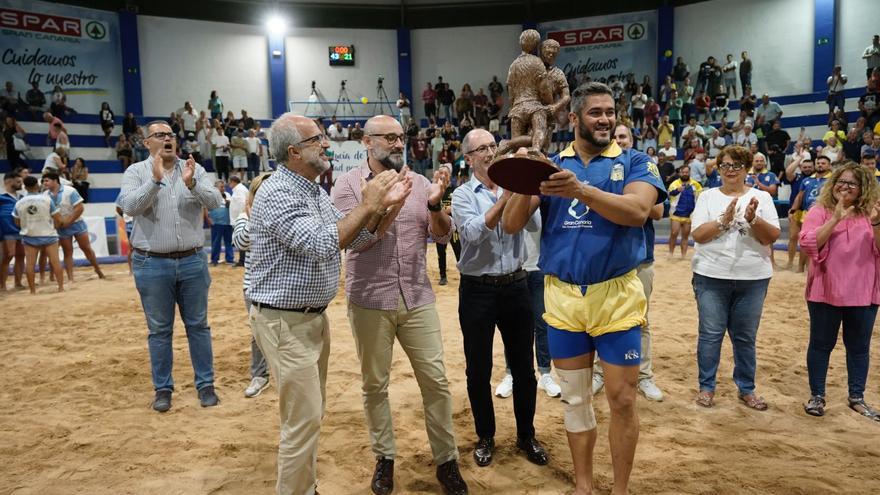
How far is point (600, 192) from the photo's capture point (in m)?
2.58

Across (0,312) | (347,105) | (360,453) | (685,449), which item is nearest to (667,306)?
(685,449)

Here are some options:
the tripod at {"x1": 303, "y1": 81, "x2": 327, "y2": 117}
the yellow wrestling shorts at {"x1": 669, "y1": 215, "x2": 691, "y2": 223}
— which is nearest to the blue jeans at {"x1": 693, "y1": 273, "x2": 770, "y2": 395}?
the yellow wrestling shorts at {"x1": 669, "y1": 215, "x2": 691, "y2": 223}

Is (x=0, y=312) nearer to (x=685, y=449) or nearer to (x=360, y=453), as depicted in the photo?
(x=360, y=453)

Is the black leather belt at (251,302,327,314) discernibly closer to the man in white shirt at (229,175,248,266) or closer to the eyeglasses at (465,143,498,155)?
the eyeglasses at (465,143,498,155)

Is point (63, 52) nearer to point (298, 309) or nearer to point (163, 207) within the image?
point (163, 207)

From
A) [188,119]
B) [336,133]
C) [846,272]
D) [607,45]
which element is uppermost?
[607,45]

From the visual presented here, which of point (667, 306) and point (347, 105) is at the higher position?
point (347, 105)

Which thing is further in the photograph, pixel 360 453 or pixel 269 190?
pixel 360 453

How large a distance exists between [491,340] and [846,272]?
2.51m

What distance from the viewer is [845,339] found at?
13.8 feet

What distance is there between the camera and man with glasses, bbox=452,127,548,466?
3.54 m

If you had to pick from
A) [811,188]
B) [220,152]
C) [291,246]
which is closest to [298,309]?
[291,246]

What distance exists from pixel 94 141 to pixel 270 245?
19.9m

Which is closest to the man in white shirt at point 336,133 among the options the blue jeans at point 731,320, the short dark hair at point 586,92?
the blue jeans at point 731,320
